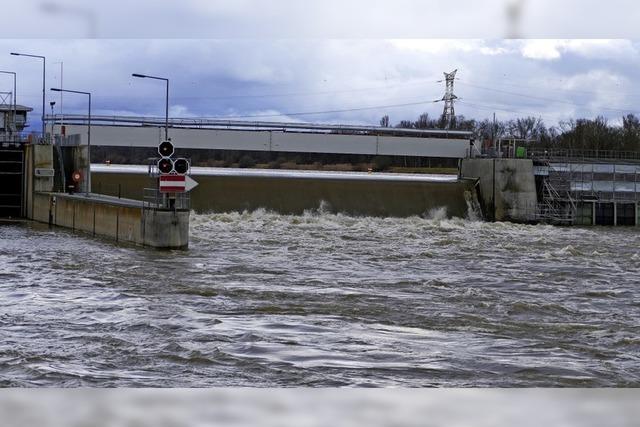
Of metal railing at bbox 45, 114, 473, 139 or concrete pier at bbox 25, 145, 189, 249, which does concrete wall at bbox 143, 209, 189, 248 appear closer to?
concrete pier at bbox 25, 145, 189, 249

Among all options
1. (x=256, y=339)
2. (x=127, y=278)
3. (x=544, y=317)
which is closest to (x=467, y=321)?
(x=544, y=317)

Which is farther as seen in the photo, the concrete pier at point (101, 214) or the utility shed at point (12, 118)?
the utility shed at point (12, 118)

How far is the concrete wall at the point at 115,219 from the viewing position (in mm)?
25938

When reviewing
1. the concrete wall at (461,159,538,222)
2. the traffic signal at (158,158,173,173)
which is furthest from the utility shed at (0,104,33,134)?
the concrete wall at (461,159,538,222)

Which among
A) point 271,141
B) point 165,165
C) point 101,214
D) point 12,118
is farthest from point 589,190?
point 12,118

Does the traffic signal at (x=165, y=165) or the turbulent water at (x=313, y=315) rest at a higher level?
the traffic signal at (x=165, y=165)

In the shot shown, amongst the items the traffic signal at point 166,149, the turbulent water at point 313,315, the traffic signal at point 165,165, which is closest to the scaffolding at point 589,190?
the turbulent water at point 313,315

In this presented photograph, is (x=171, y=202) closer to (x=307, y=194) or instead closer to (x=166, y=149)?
(x=166, y=149)

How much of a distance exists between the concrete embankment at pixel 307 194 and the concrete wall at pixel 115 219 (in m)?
6.33

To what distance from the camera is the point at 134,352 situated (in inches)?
413

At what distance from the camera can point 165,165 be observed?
25.8 meters

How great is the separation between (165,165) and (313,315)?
1319 cm

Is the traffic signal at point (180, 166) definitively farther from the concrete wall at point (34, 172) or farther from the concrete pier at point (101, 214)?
the concrete wall at point (34, 172)

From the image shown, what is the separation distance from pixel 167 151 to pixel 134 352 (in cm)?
1628
